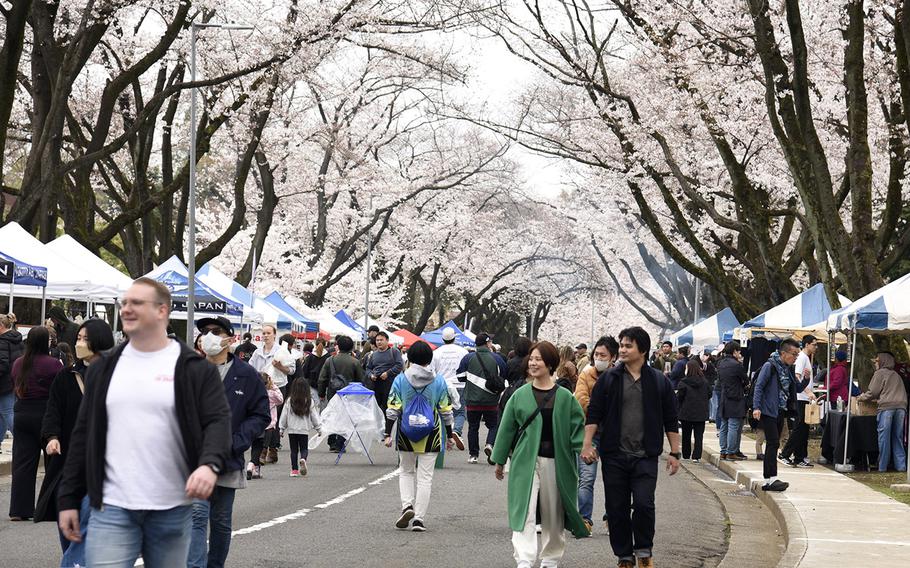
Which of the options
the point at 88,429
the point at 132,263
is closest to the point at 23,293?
the point at 132,263

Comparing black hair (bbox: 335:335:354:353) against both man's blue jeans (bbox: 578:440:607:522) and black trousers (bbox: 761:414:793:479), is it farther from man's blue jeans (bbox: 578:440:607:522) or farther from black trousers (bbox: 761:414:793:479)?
man's blue jeans (bbox: 578:440:607:522)

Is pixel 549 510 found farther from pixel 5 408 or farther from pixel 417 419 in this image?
pixel 5 408

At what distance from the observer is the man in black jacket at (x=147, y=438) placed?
5.36 meters

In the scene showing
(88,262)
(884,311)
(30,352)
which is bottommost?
(30,352)

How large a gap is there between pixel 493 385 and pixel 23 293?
34.8ft

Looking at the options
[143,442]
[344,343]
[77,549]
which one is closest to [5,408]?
[344,343]

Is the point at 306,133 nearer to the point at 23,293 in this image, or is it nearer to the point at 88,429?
the point at 23,293

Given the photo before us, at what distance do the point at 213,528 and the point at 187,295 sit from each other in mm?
19385

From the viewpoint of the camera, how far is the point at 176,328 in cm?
3762

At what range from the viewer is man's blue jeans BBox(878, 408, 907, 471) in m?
18.3

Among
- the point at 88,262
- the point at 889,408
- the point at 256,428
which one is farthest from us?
the point at 88,262

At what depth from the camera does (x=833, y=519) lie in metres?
12.7

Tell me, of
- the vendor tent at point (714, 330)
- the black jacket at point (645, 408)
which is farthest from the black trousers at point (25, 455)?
the vendor tent at point (714, 330)

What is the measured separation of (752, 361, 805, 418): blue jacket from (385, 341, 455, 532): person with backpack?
4663 mm
